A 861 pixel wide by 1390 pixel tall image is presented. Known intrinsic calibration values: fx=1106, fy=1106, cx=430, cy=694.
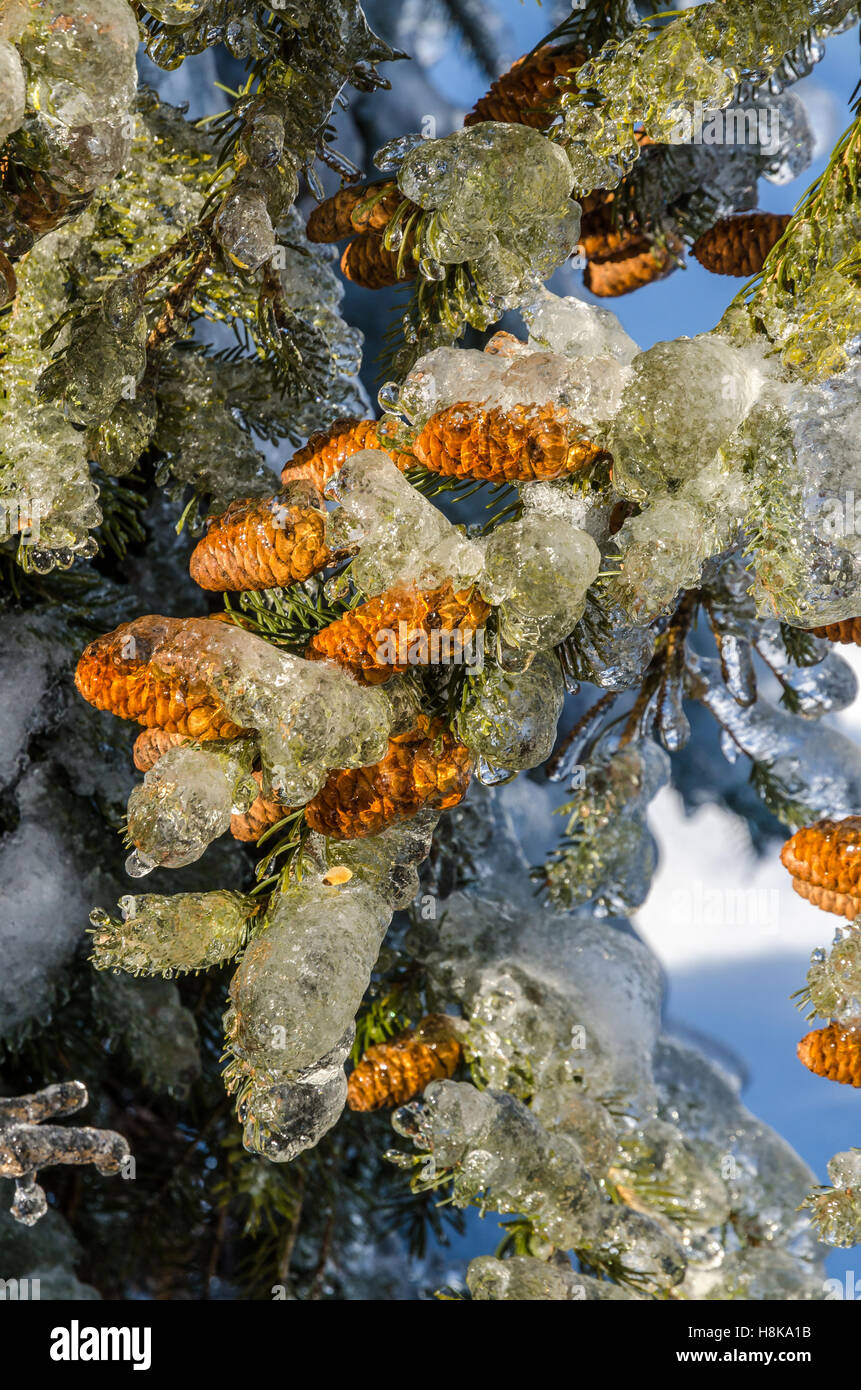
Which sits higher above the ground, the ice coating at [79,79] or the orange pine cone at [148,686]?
the ice coating at [79,79]

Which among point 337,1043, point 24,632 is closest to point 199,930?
point 337,1043

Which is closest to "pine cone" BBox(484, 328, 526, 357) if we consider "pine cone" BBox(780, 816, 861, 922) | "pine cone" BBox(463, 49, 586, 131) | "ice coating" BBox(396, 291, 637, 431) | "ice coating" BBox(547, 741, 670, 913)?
"ice coating" BBox(396, 291, 637, 431)

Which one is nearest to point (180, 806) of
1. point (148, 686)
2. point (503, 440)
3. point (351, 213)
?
point (148, 686)

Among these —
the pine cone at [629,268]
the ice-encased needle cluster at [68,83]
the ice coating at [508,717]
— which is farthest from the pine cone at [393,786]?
the pine cone at [629,268]

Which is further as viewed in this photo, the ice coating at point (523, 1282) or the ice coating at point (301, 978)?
the ice coating at point (523, 1282)

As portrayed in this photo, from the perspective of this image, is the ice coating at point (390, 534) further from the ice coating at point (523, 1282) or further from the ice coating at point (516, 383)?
the ice coating at point (523, 1282)

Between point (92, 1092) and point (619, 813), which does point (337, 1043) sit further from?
point (92, 1092)

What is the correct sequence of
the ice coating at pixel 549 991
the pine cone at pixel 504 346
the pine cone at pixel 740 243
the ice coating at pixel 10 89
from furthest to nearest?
the ice coating at pixel 549 991
the pine cone at pixel 740 243
the pine cone at pixel 504 346
the ice coating at pixel 10 89

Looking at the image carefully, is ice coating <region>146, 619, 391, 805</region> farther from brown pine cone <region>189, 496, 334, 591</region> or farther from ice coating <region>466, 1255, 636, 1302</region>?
ice coating <region>466, 1255, 636, 1302</region>
